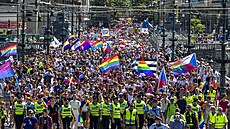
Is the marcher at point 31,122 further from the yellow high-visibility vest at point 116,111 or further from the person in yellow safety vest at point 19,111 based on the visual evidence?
the yellow high-visibility vest at point 116,111

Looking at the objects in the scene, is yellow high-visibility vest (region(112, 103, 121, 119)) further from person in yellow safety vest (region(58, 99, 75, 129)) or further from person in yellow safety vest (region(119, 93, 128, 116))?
person in yellow safety vest (region(58, 99, 75, 129))

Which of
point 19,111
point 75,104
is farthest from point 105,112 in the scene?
point 19,111

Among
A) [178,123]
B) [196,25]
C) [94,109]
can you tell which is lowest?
[94,109]

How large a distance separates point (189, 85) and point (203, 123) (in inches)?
190

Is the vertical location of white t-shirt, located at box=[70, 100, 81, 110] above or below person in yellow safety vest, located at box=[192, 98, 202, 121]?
below

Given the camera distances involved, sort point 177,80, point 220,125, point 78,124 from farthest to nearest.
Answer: point 177,80, point 78,124, point 220,125

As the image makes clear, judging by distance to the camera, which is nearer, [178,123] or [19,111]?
[178,123]

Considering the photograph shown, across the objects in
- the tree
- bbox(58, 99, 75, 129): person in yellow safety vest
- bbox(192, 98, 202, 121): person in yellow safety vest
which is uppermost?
the tree

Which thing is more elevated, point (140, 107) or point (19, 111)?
point (140, 107)

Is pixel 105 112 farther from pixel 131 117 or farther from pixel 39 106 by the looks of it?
pixel 39 106

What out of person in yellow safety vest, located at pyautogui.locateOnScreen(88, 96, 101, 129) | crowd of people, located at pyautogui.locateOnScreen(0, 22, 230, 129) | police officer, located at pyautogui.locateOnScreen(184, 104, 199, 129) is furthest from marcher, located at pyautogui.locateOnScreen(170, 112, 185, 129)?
person in yellow safety vest, located at pyautogui.locateOnScreen(88, 96, 101, 129)

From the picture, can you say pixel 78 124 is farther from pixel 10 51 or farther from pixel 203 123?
pixel 10 51

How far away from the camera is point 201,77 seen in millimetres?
30516

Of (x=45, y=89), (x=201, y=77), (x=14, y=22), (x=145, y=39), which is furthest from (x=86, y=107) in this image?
(x=14, y=22)
